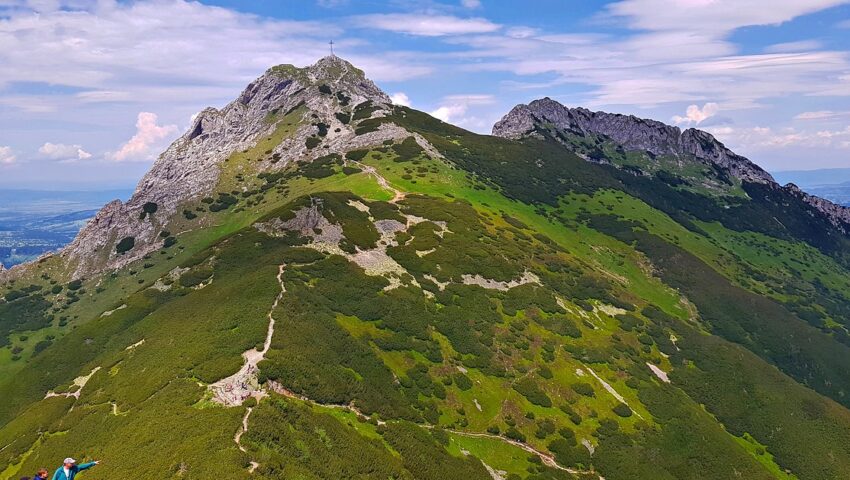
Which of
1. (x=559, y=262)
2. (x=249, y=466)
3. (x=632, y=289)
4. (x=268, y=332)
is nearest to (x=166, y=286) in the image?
(x=268, y=332)

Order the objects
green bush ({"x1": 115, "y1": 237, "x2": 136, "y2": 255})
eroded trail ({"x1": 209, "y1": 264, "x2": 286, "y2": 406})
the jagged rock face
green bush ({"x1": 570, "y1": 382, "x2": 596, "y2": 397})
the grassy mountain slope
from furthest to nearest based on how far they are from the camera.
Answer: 1. the jagged rock face
2. green bush ({"x1": 115, "y1": 237, "x2": 136, "y2": 255})
3. green bush ({"x1": 570, "y1": 382, "x2": 596, "y2": 397})
4. the grassy mountain slope
5. eroded trail ({"x1": 209, "y1": 264, "x2": 286, "y2": 406})

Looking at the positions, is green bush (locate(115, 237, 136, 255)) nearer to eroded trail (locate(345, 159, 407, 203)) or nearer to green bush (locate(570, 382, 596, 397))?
eroded trail (locate(345, 159, 407, 203))

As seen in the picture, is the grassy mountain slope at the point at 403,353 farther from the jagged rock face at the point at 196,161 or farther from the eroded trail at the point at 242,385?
the jagged rock face at the point at 196,161

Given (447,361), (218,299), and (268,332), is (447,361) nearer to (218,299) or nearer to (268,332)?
(268,332)

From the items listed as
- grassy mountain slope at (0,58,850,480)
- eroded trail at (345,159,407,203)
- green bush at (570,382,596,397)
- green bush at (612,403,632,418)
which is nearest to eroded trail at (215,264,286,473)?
grassy mountain slope at (0,58,850,480)

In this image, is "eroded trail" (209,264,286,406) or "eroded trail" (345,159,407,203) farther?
"eroded trail" (345,159,407,203)

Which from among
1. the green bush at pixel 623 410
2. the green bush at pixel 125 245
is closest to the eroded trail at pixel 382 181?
the green bush at pixel 125 245

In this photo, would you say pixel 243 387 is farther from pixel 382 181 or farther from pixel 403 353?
pixel 382 181

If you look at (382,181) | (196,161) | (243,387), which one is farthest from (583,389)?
(196,161)

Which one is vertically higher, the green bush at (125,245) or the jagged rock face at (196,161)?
the jagged rock face at (196,161)
